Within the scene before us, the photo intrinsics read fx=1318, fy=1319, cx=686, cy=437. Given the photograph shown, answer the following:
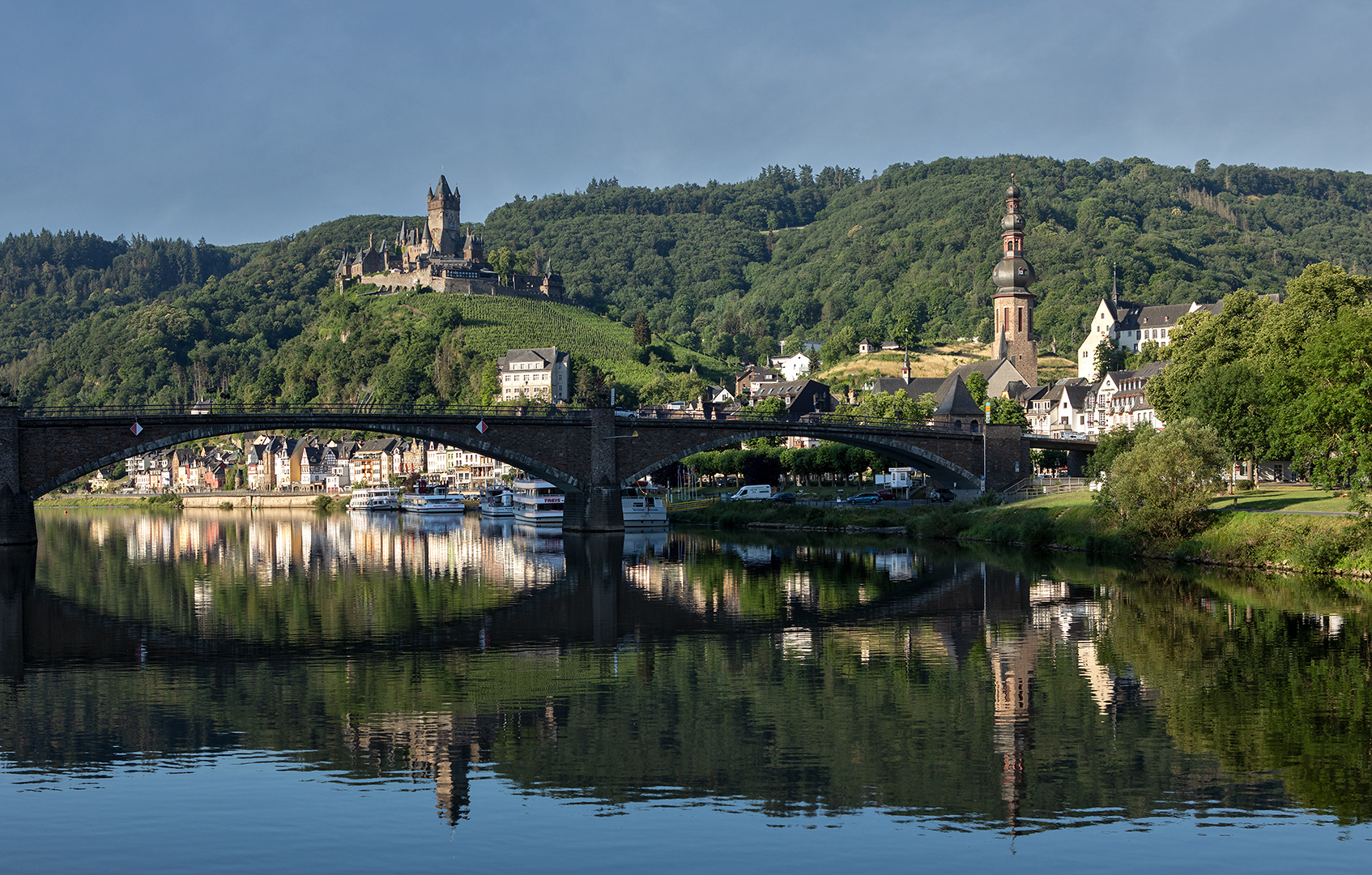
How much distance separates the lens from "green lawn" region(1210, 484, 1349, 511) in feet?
171

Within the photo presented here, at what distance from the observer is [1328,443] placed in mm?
50188

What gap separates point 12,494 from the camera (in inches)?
2525

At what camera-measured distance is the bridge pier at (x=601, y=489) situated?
7569cm

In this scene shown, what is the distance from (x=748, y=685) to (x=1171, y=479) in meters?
31.0

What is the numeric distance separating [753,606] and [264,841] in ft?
83.2

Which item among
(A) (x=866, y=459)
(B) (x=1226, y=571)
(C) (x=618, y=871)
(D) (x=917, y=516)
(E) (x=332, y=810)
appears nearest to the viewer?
(C) (x=618, y=871)

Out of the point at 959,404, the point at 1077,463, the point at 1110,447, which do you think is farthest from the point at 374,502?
the point at 1110,447

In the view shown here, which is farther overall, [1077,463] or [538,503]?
[538,503]

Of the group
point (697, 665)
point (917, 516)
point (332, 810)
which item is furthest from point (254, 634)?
point (917, 516)

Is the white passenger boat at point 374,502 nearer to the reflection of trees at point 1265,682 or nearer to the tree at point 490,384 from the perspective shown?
the tree at point 490,384

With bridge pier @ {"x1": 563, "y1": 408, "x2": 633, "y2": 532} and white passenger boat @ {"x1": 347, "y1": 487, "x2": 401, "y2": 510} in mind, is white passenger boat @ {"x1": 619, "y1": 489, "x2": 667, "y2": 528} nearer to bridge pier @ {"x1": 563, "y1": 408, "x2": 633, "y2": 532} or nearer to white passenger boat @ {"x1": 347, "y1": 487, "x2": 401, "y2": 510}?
bridge pier @ {"x1": 563, "y1": 408, "x2": 633, "y2": 532}

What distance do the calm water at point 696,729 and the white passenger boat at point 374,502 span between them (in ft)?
277

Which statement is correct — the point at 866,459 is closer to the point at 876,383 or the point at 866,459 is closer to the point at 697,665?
the point at 876,383

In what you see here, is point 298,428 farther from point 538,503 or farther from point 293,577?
point 538,503
